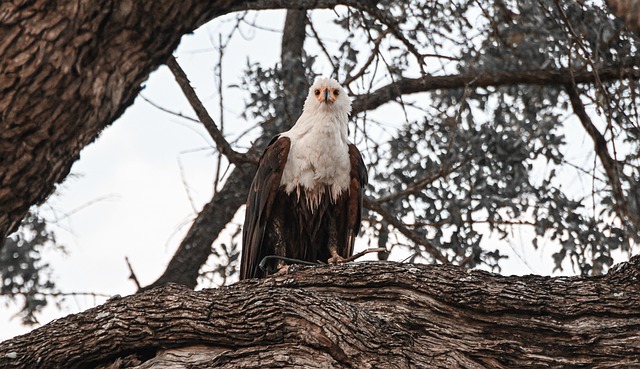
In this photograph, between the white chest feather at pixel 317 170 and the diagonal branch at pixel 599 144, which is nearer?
the white chest feather at pixel 317 170

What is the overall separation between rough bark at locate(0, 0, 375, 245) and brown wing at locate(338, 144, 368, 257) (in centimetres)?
198

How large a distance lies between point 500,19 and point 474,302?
4.42 metres

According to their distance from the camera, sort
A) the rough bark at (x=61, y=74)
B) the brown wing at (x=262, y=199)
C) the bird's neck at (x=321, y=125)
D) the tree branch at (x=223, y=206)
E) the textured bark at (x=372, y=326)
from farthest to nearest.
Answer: the tree branch at (x=223, y=206) → the bird's neck at (x=321, y=125) → the brown wing at (x=262, y=199) → the rough bark at (x=61, y=74) → the textured bark at (x=372, y=326)

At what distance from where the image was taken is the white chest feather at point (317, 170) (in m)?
5.43

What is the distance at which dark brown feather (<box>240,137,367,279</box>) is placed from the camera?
5391 millimetres

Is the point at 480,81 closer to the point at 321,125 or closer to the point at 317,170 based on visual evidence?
the point at 321,125

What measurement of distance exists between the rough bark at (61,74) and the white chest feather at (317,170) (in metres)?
1.81

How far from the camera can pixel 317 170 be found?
17.7 feet

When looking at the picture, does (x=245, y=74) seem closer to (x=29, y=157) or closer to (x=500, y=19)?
(x=500, y=19)

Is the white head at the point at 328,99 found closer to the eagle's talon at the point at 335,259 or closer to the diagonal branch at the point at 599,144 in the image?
the eagle's talon at the point at 335,259

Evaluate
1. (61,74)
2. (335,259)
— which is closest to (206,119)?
(335,259)

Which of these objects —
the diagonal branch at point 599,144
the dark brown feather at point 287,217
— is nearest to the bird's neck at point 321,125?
the dark brown feather at point 287,217

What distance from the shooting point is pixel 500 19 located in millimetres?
7254

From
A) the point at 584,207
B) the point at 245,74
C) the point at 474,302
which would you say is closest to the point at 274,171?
the point at 245,74
